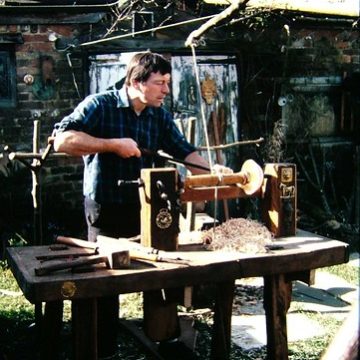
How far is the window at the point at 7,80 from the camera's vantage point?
272 inches

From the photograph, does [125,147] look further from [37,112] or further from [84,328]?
[37,112]

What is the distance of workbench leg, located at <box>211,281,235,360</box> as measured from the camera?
3791mm

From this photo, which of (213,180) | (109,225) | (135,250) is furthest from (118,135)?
(135,250)

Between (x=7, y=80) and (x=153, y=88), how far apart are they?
11.8 feet

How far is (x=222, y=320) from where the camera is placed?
3861mm

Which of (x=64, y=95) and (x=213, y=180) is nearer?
(x=213, y=180)

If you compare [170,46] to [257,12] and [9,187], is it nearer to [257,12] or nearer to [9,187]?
[257,12]

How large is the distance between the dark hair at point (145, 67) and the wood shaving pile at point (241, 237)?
96 cm

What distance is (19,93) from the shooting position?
6926mm

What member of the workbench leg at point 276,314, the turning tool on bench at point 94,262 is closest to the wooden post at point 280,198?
the workbench leg at point 276,314

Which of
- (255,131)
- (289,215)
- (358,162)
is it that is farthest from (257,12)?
(289,215)

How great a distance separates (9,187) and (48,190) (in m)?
0.43

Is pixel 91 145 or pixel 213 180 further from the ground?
pixel 91 145

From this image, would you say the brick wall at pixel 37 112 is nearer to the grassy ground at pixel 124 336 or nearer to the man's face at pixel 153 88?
the grassy ground at pixel 124 336
